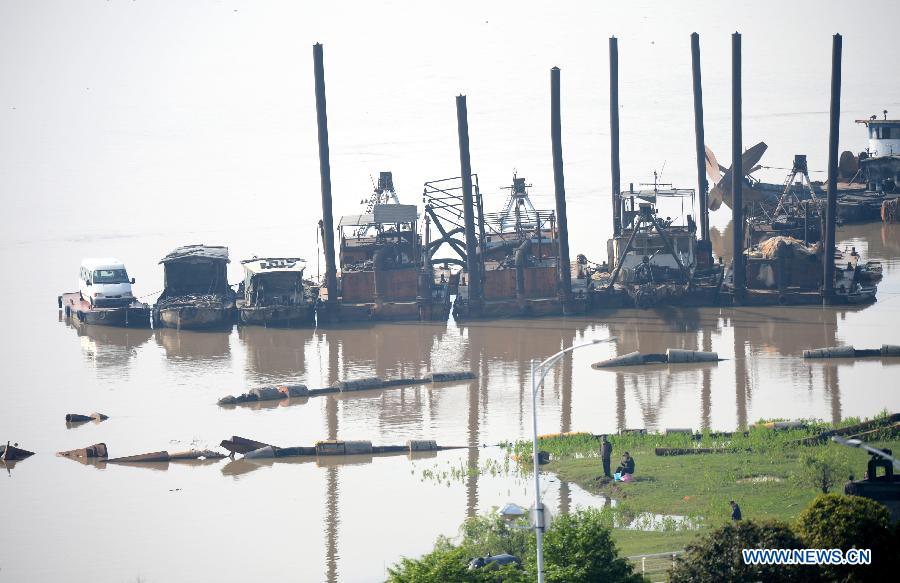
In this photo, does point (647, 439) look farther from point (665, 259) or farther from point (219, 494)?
point (665, 259)

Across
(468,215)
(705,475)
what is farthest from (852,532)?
(468,215)

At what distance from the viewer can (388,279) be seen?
6469cm

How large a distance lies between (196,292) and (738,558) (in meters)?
45.9

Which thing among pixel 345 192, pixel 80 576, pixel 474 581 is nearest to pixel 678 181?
pixel 345 192

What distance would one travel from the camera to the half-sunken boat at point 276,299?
6381cm

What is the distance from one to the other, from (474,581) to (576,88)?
418ft

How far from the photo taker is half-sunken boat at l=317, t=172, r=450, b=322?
63.8 m

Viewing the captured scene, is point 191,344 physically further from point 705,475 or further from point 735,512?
point 735,512

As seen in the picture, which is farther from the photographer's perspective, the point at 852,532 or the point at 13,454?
the point at 13,454

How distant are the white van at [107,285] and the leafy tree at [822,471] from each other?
3883 centimetres

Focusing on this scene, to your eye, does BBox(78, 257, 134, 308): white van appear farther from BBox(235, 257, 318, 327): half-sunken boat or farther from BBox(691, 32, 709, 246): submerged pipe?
BBox(691, 32, 709, 246): submerged pipe

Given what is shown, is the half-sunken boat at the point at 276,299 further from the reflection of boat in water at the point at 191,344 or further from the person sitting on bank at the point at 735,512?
the person sitting on bank at the point at 735,512

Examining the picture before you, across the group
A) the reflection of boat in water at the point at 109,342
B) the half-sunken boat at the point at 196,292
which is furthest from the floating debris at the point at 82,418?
the half-sunken boat at the point at 196,292

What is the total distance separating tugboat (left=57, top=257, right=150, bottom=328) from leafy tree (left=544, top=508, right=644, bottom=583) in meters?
42.7
